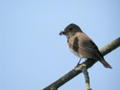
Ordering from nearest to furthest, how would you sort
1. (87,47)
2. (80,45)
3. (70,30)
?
1. (87,47)
2. (80,45)
3. (70,30)

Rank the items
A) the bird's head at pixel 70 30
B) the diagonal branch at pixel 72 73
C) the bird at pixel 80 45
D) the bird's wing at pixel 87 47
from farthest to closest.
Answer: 1. the bird's head at pixel 70 30
2. the bird's wing at pixel 87 47
3. the bird at pixel 80 45
4. the diagonal branch at pixel 72 73

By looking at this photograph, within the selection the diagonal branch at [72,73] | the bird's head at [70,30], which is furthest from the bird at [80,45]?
the diagonal branch at [72,73]

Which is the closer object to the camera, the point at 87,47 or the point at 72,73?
the point at 72,73

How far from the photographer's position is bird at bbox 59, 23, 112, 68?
526 centimetres

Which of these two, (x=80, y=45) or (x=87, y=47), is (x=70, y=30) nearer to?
(x=80, y=45)

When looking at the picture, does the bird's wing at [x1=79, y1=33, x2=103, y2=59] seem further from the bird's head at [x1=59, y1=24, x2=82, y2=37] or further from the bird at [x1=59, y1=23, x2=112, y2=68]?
the bird's head at [x1=59, y1=24, x2=82, y2=37]

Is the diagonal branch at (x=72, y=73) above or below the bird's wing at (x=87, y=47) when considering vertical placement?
above

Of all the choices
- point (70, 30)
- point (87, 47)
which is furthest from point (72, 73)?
point (70, 30)

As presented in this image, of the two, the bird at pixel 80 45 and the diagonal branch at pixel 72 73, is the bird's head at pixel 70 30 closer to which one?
the bird at pixel 80 45

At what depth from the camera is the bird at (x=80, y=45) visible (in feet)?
17.2

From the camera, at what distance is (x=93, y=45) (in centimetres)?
601

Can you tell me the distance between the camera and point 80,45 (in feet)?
19.9

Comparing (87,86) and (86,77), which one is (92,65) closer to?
(86,77)

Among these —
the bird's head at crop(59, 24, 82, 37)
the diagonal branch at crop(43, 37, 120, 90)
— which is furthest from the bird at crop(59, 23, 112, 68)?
the diagonal branch at crop(43, 37, 120, 90)
